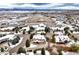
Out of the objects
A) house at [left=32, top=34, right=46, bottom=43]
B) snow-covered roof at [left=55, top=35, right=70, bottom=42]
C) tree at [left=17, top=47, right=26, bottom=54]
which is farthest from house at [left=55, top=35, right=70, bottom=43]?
tree at [left=17, top=47, right=26, bottom=54]

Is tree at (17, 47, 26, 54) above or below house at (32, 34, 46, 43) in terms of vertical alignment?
below

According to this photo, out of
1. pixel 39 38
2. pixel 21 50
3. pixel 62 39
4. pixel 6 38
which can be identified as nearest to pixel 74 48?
pixel 62 39

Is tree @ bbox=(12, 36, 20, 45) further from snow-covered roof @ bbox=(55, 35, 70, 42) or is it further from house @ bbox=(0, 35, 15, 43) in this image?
snow-covered roof @ bbox=(55, 35, 70, 42)

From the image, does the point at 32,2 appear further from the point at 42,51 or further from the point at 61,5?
the point at 42,51

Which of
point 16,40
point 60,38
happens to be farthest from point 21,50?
point 60,38

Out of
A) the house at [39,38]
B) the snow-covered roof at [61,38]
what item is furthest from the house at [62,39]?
the house at [39,38]

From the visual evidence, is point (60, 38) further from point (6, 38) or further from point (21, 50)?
point (6, 38)

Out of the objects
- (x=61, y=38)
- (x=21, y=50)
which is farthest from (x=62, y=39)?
(x=21, y=50)

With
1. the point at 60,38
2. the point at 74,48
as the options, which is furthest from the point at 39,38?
the point at 74,48

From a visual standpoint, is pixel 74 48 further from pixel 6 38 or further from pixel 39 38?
pixel 6 38

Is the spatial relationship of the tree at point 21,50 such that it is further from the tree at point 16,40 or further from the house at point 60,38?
the house at point 60,38
